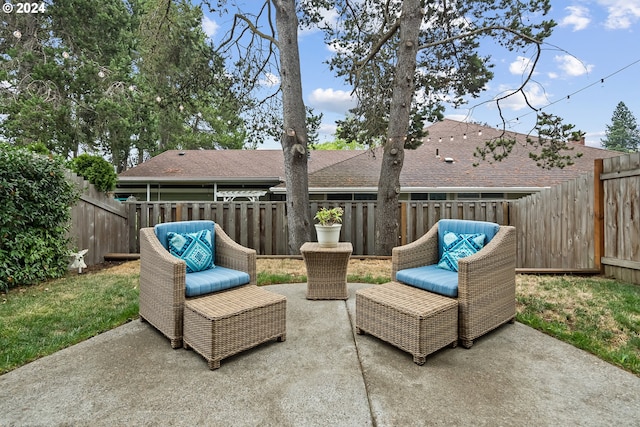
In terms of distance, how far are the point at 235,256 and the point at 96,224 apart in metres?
4.29

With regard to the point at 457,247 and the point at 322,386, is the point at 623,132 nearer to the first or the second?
the point at 457,247

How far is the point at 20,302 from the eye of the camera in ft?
12.2

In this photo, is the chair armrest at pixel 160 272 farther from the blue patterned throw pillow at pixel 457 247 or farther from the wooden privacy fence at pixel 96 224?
the wooden privacy fence at pixel 96 224

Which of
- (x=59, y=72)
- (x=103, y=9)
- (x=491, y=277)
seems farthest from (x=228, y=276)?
(x=103, y=9)

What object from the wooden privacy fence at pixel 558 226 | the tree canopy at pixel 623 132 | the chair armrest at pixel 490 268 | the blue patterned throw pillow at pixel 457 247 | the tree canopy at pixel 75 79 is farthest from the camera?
the tree canopy at pixel 623 132

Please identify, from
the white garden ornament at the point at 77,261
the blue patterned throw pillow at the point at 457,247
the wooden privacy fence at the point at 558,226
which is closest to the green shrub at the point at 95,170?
the white garden ornament at the point at 77,261

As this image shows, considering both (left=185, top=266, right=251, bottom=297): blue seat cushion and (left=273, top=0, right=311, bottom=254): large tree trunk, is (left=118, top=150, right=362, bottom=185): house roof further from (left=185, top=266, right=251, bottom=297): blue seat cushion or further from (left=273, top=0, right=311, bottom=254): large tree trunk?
(left=185, top=266, right=251, bottom=297): blue seat cushion

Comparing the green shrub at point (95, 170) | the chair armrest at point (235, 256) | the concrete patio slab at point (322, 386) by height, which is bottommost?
the concrete patio slab at point (322, 386)

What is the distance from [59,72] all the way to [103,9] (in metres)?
2.89

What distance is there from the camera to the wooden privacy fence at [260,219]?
22.4ft

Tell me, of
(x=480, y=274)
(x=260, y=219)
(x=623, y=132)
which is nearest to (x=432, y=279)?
(x=480, y=274)

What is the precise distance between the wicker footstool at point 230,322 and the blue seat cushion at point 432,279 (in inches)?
46.0

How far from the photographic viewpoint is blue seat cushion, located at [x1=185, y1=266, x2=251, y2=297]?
275cm

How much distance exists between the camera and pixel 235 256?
10.9ft
